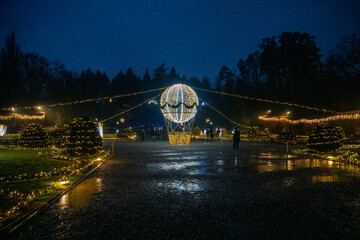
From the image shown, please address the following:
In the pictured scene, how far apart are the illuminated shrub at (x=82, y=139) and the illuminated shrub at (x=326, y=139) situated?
13.6 meters

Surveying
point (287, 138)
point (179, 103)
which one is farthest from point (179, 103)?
point (287, 138)

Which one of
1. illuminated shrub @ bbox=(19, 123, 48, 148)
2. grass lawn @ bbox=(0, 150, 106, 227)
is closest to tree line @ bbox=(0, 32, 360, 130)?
illuminated shrub @ bbox=(19, 123, 48, 148)

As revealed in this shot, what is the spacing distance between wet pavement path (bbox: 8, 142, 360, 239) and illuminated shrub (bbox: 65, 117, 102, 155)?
6.19 m

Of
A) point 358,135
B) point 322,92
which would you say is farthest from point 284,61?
point 358,135

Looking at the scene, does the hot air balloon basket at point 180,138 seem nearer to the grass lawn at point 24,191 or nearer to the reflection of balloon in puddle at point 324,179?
the grass lawn at point 24,191

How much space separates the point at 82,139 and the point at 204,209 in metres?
10.9

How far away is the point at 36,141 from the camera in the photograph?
20047 mm

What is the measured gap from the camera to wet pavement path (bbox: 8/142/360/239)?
3.87 meters

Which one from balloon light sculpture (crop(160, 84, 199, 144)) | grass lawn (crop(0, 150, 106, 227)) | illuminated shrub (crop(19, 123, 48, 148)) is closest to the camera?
grass lawn (crop(0, 150, 106, 227))

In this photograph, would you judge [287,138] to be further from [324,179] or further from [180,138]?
[324,179]

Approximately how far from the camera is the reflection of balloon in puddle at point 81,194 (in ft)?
17.7

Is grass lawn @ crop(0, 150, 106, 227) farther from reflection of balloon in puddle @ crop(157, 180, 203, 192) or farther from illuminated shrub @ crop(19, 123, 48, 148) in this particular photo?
illuminated shrub @ crop(19, 123, 48, 148)

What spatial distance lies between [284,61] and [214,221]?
45.4m

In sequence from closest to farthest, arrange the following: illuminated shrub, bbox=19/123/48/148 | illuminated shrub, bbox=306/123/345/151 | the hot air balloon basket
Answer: illuminated shrub, bbox=306/123/345/151 < illuminated shrub, bbox=19/123/48/148 < the hot air balloon basket
